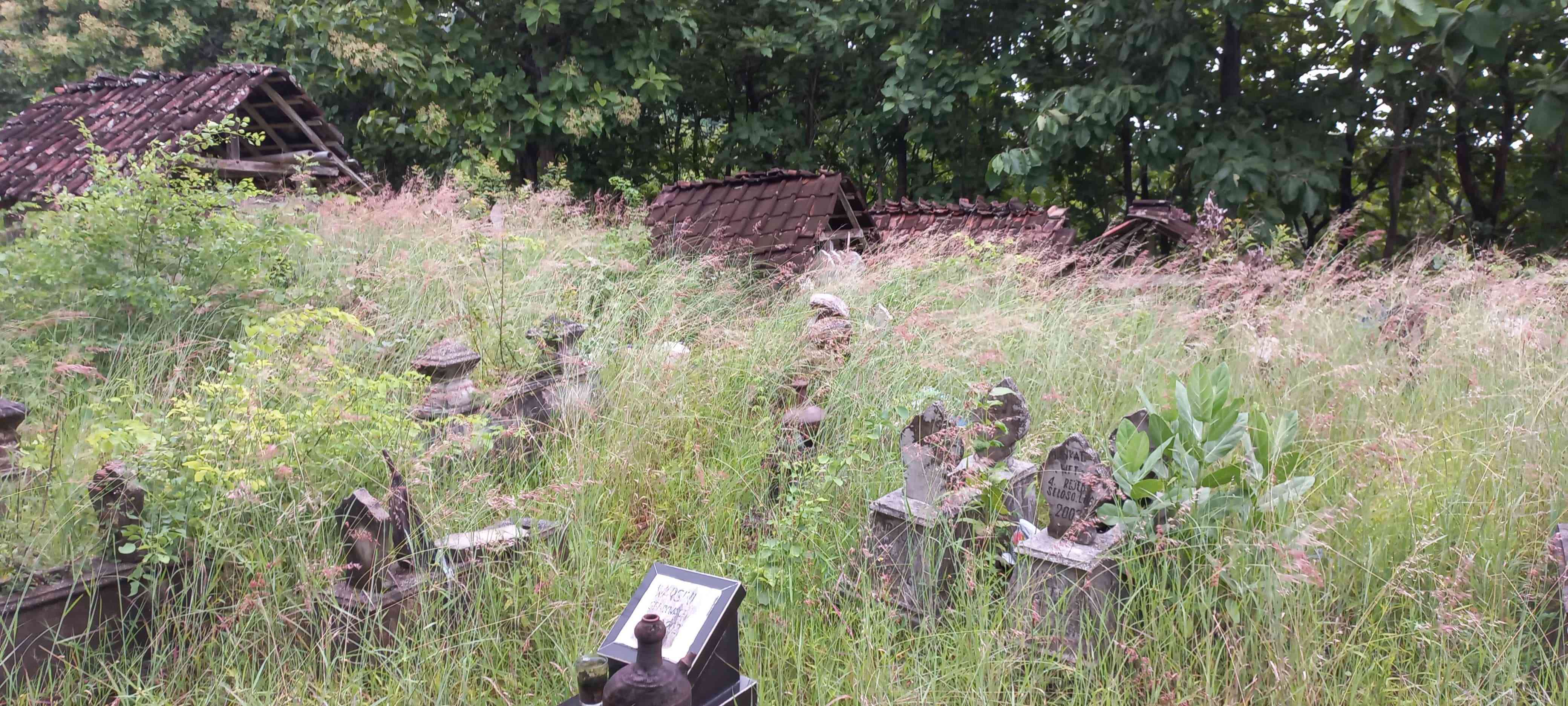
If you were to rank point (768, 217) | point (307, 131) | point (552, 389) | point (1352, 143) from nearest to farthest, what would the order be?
point (552, 389) < point (768, 217) < point (307, 131) < point (1352, 143)

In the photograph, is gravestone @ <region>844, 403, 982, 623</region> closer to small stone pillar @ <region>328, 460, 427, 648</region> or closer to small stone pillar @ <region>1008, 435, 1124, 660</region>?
small stone pillar @ <region>1008, 435, 1124, 660</region>

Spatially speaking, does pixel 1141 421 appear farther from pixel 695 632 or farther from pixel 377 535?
pixel 377 535

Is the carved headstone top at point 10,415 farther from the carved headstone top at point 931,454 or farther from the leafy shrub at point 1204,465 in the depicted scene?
the leafy shrub at point 1204,465

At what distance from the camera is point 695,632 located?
1.81 m

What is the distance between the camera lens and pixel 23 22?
1480cm

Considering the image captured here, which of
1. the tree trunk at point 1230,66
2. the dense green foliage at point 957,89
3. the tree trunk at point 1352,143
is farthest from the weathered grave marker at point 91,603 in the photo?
the tree trunk at point 1230,66

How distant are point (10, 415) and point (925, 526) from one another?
8.04 ft

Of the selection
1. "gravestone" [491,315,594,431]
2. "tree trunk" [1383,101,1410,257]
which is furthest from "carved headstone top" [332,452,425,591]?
"tree trunk" [1383,101,1410,257]

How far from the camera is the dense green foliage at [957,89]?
26.1 feet

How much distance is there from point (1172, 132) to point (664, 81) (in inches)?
238

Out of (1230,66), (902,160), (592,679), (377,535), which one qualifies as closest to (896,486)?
(592,679)

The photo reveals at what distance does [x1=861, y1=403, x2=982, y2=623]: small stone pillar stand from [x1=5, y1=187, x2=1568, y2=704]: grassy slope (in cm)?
10

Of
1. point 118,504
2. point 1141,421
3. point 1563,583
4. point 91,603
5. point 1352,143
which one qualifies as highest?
point 1352,143

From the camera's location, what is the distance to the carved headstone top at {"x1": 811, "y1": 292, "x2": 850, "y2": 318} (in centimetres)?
393
